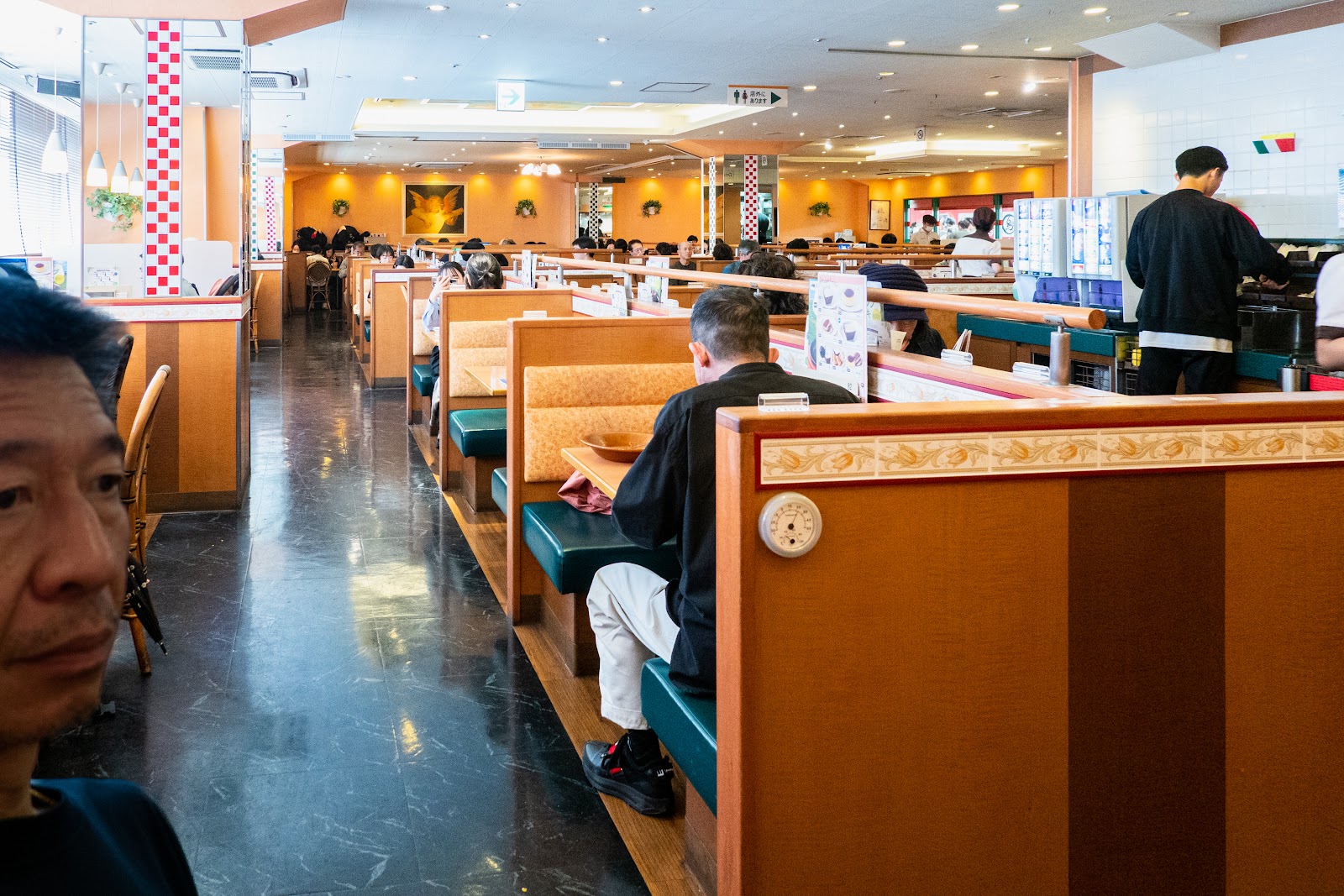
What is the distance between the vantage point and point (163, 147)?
7.85 m

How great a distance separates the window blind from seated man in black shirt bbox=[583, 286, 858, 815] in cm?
1038

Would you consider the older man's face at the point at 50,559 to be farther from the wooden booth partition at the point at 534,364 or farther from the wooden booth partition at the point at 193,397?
the wooden booth partition at the point at 193,397

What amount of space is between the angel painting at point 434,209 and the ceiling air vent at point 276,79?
17796 mm

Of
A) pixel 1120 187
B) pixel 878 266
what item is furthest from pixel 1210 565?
pixel 1120 187

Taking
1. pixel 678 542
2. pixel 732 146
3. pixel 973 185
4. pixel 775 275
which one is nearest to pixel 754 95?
pixel 732 146

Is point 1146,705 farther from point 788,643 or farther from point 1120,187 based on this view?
point 1120,187

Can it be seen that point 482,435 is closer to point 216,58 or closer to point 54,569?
point 216,58

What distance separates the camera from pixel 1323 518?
6.40 ft

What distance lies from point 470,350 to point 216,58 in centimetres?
392

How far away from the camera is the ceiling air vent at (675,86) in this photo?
13453 mm

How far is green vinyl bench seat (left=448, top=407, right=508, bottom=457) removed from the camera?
18.5 ft

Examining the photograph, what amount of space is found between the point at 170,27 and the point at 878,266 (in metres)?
5.62

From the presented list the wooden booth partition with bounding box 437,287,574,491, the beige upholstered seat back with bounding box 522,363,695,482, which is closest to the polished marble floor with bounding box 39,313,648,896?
the beige upholstered seat back with bounding box 522,363,695,482

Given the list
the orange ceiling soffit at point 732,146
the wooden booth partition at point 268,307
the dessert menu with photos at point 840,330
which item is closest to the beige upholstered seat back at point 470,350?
the dessert menu with photos at point 840,330
